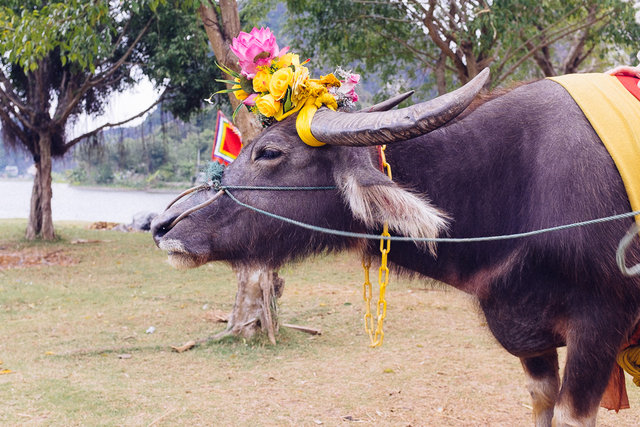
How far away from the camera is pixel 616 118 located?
2191 millimetres

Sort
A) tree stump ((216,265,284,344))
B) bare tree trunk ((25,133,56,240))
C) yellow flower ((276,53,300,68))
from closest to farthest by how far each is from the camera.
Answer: yellow flower ((276,53,300,68)) < tree stump ((216,265,284,344)) < bare tree trunk ((25,133,56,240))

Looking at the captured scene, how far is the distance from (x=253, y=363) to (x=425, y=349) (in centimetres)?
158

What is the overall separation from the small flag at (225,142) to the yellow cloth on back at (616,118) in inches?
171

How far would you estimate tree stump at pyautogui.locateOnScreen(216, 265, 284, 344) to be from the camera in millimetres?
5445

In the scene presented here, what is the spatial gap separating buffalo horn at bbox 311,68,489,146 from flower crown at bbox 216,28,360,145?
179 millimetres

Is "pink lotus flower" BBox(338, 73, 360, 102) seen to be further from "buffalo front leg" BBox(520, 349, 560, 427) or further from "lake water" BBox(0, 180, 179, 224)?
"lake water" BBox(0, 180, 179, 224)

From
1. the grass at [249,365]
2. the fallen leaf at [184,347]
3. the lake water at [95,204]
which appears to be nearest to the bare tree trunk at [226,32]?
the grass at [249,365]

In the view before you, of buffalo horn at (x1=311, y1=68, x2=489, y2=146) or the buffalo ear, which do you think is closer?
buffalo horn at (x1=311, y1=68, x2=489, y2=146)

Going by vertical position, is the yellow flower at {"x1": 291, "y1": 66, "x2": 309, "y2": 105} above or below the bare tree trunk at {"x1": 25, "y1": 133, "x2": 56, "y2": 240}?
above

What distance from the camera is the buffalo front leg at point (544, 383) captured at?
2797 mm

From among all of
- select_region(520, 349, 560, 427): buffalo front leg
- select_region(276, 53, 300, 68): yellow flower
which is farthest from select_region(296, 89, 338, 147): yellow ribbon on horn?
select_region(520, 349, 560, 427): buffalo front leg

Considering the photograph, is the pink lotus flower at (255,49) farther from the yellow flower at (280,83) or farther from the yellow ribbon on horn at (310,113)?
the yellow ribbon on horn at (310,113)

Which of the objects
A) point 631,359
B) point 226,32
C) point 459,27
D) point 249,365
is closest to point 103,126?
point 459,27

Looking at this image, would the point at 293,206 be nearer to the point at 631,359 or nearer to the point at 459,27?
the point at 631,359
